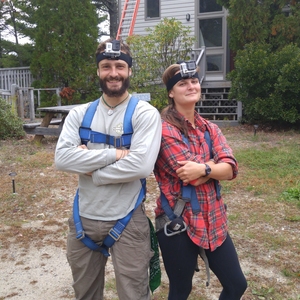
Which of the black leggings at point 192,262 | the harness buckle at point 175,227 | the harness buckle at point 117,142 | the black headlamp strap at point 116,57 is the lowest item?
the black leggings at point 192,262

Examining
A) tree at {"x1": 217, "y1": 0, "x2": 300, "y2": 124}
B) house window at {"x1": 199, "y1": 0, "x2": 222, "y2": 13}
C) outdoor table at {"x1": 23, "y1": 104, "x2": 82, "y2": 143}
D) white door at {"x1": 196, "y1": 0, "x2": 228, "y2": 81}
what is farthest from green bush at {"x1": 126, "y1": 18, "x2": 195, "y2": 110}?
outdoor table at {"x1": 23, "y1": 104, "x2": 82, "y2": 143}

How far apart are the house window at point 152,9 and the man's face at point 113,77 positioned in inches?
565

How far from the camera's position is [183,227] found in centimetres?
235

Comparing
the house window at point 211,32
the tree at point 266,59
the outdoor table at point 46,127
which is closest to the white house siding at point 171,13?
the house window at point 211,32

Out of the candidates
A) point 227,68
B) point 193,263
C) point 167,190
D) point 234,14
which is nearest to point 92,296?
point 193,263

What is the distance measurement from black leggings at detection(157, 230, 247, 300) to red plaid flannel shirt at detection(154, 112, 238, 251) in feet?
0.22

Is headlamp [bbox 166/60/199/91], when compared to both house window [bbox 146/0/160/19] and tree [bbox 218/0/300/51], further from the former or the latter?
house window [bbox 146/0/160/19]

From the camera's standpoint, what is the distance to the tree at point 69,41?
14.5 meters

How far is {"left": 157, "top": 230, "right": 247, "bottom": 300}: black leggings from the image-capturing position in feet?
7.85

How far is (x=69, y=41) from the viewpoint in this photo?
48.0ft

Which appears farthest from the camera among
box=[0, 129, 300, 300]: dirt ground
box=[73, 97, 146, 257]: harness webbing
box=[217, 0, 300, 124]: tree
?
box=[217, 0, 300, 124]: tree

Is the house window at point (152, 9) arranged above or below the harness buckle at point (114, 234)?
above

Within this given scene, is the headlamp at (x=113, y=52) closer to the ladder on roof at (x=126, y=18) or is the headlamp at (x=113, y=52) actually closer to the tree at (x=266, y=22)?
the tree at (x=266, y=22)

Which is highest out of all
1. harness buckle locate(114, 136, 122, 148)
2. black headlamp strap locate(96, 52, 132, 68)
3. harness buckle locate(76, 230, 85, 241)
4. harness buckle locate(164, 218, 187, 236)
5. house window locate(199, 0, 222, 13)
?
house window locate(199, 0, 222, 13)
